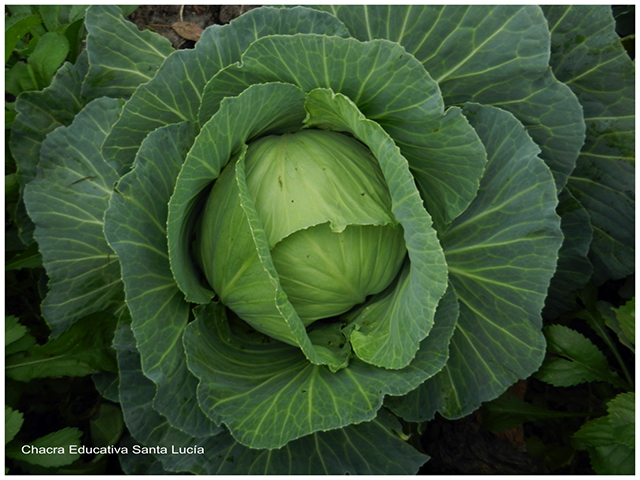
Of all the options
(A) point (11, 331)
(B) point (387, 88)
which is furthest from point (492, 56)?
(A) point (11, 331)

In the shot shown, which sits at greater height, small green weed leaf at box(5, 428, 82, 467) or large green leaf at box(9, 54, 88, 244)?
large green leaf at box(9, 54, 88, 244)

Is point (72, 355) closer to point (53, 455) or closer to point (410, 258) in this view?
point (53, 455)

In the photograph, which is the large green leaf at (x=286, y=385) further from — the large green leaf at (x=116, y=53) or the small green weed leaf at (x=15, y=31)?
the small green weed leaf at (x=15, y=31)

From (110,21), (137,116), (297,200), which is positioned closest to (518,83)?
(297,200)

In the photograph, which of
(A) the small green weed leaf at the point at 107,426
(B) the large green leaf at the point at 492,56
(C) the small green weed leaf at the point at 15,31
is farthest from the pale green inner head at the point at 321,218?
(C) the small green weed leaf at the point at 15,31

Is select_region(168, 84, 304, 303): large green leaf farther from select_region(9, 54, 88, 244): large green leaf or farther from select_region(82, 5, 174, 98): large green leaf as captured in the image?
select_region(9, 54, 88, 244): large green leaf

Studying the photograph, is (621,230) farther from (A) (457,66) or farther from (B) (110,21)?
(B) (110,21)

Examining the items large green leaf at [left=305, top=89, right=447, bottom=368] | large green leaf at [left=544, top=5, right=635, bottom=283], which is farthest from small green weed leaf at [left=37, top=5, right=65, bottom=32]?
large green leaf at [left=544, top=5, right=635, bottom=283]
